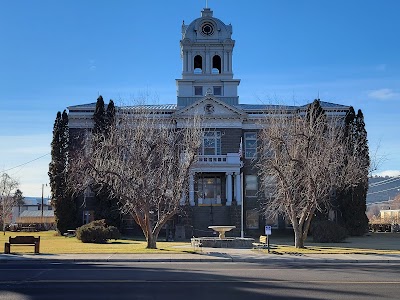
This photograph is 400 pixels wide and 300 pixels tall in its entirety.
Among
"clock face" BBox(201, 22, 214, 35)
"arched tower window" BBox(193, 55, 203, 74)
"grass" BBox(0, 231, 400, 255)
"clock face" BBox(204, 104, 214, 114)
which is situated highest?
"clock face" BBox(201, 22, 214, 35)

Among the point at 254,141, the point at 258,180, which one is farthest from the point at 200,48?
the point at 258,180

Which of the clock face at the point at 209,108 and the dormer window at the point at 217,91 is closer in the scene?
the clock face at the point at 209,108

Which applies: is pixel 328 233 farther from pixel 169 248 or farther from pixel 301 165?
pixel 169 248

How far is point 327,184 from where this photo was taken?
34.2 meters

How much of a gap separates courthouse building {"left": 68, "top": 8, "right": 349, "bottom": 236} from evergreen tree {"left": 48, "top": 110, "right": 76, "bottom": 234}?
2.35m

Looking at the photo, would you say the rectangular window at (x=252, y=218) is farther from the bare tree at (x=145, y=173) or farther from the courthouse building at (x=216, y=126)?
the bare tree at (x=145, y=173)

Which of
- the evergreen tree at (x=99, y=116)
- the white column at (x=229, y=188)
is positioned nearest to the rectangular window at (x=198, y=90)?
the evergreen tree at (x=99, y=116)

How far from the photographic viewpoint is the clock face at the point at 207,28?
62.1 m

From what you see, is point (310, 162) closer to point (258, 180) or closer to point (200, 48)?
point (258, 180)

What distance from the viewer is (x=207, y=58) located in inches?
2424

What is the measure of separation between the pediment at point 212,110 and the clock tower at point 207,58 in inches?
226

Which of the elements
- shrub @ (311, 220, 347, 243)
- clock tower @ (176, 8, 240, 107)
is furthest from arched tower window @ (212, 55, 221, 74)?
shrub @ (311, 220, 347, 243)

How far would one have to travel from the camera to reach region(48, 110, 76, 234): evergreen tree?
5153 cm

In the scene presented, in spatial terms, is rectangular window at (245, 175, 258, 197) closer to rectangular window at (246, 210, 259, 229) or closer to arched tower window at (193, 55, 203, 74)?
rectangular window at (246, 210, 259, 229)
